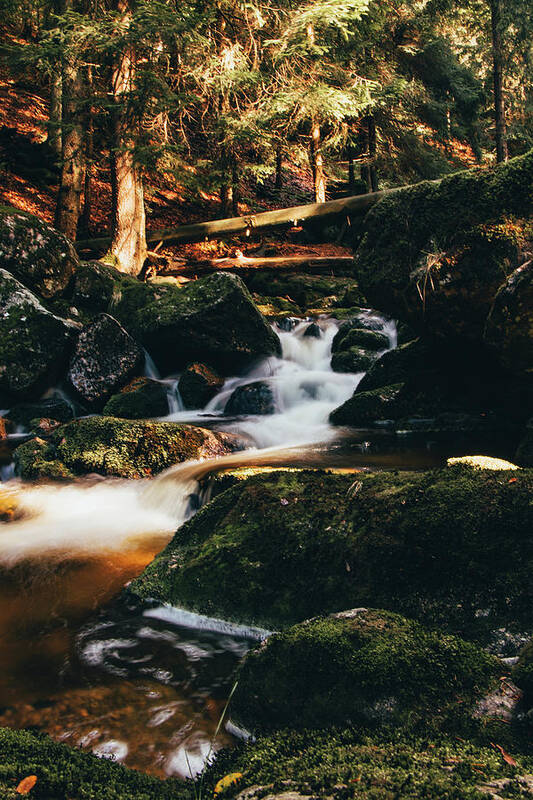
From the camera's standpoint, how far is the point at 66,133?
13852 mm

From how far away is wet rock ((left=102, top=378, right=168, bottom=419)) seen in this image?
9.57 metres

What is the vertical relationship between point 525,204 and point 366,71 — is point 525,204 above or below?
below

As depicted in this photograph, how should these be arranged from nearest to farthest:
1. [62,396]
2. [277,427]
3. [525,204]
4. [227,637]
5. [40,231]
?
[227,637], [525,204], [277,427], [62,396], [40,231]

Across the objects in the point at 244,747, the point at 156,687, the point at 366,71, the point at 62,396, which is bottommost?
the point at 156,687

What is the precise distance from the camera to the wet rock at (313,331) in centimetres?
1315

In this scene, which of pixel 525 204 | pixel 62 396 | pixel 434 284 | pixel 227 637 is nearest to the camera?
pixel 227 637

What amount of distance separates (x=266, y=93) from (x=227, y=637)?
15548 millimetres

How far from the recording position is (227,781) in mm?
1747

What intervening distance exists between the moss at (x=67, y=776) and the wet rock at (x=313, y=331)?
11.7 meters

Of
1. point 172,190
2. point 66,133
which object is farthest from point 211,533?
point 172,190

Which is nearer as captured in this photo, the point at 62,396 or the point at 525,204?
the point at 525,204

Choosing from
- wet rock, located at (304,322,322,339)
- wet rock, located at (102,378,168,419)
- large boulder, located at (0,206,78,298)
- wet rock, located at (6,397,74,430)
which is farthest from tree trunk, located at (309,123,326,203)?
wet rock, located at (6,397,74,430)

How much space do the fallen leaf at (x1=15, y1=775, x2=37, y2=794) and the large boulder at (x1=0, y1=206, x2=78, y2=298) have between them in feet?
37.4

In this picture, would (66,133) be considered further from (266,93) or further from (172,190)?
(172,190)
